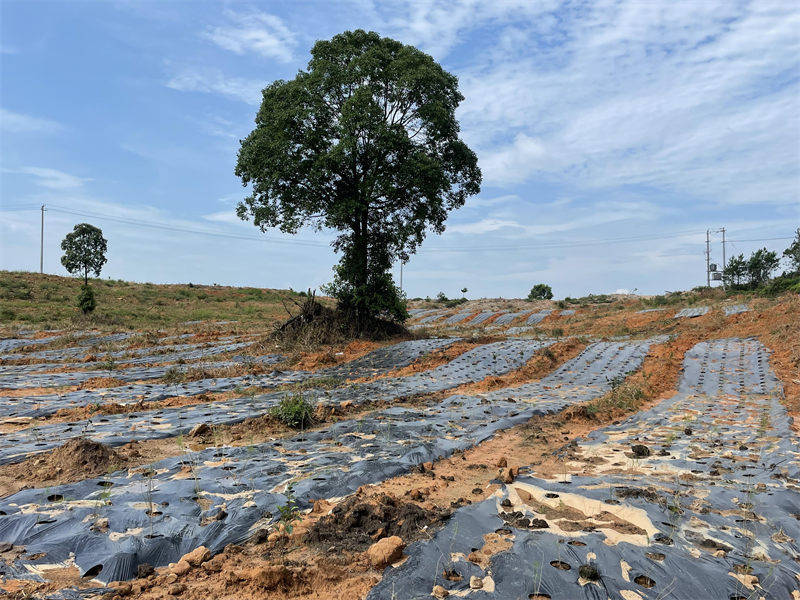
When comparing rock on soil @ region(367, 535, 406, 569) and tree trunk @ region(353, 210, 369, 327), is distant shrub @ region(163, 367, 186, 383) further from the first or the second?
rock on soil @ region(367, 535, 406, 569)

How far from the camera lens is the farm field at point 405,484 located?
2441 mm

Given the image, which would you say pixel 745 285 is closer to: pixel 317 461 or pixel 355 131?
pixel 355 131

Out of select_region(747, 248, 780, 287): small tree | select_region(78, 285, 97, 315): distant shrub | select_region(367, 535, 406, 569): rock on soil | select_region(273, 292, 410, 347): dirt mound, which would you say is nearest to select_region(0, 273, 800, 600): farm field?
select_region(367, 535, 406, 569): rock on soil

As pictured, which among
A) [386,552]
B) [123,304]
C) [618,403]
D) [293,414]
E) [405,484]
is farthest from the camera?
[123,304]

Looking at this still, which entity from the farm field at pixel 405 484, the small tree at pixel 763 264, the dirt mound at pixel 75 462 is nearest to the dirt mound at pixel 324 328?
the farm field at pixel 405 484

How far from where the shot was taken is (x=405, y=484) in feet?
13.0

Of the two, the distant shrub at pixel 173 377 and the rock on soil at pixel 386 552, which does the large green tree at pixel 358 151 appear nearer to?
the distant shrub at pixel 173 377

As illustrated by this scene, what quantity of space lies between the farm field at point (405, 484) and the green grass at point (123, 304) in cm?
1352

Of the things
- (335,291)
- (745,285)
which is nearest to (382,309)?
(335,291)

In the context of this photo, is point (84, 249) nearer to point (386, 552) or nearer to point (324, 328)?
point (324, 328)

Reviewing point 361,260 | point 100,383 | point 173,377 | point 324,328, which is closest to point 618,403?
point 173,377

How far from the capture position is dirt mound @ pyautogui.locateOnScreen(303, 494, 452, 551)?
2.86 meters

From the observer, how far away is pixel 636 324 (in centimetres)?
1853

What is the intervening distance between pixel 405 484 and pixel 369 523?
977 mm
